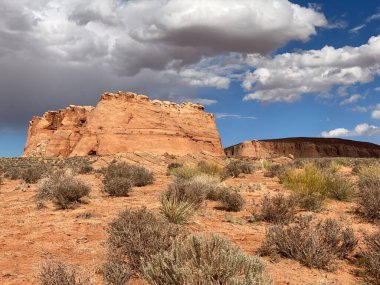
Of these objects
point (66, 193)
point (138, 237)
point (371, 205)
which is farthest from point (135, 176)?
point (138, 237)

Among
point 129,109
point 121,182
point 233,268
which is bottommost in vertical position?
point 233,268

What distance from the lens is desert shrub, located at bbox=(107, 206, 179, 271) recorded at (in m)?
5.24

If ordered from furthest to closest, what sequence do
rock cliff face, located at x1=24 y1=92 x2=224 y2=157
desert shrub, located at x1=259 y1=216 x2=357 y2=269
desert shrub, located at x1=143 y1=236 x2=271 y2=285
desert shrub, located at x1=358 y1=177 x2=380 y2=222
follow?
rock cliff face, located at x1=24 y1=92 x2=224 y2=157 < desert shrub, located at x1=358 y1=177 x2=380 y2=222 < desert shrub, located at x1=259 y1=216 x2=357 y2=269 < desert shrub, located at x1=143 y1=236 x2=271 y2=285

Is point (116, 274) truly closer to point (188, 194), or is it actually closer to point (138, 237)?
point (138, 237)

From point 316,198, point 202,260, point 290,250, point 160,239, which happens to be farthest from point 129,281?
point 316,198

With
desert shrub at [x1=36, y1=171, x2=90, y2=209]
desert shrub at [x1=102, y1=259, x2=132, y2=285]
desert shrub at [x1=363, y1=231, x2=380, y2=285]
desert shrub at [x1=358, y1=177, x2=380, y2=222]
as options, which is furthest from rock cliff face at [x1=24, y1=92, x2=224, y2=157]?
desert shrub at [x1=102, y1=259, x2=132, y2=285]

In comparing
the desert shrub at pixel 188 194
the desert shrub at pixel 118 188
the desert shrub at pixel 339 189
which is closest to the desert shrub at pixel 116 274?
the desert shrub at pixel 188 194

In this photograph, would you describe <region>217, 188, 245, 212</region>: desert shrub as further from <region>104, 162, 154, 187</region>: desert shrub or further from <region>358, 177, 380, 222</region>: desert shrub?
<region>104, 162, 154, 187</region>: desert shrub

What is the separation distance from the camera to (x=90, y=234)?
7.64 metres

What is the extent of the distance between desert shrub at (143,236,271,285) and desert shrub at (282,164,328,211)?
6428 mm

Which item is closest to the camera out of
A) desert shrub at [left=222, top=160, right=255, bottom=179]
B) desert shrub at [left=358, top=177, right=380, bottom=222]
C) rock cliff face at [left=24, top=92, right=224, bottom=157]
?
desert shrub at [left=358, top=177, right=380, bottom=222]

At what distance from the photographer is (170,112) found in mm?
63125

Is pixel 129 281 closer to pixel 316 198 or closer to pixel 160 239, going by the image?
pixel 160 239

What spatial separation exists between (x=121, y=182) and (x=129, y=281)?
8.62 meters
